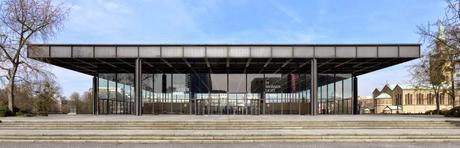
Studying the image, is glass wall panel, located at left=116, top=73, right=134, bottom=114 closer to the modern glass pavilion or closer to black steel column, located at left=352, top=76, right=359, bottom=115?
the modern glass pavilion

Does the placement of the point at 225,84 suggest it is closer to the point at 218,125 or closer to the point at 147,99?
the point at 147,99

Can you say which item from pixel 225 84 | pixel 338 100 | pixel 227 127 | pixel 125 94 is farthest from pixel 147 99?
pixel 227 127

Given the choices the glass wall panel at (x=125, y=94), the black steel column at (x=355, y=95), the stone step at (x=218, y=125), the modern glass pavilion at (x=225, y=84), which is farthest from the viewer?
the glass wall panel at (x=125, y=94)

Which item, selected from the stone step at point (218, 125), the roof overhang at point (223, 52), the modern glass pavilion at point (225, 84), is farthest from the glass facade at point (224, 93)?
the stone step at point (218, 125)

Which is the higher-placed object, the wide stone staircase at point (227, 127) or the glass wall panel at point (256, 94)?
the glass wall panel at point (256, 94)

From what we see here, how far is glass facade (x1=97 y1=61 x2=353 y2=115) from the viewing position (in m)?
51.4

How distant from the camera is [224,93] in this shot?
52.0 metres

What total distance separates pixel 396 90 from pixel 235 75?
292ft

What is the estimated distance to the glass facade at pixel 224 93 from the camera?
51.4m

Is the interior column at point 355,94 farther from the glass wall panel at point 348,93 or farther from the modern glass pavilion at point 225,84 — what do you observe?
the glass wall panel at point 348,93

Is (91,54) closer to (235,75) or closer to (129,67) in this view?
(129,67)

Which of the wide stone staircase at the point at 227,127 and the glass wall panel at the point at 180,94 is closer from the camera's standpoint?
the wide stone staircase at the point at 227,127

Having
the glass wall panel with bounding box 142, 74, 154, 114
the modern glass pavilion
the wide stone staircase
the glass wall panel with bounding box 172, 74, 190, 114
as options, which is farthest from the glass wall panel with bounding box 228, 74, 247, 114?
the wide stone staircase

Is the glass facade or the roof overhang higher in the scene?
the roof overhang
